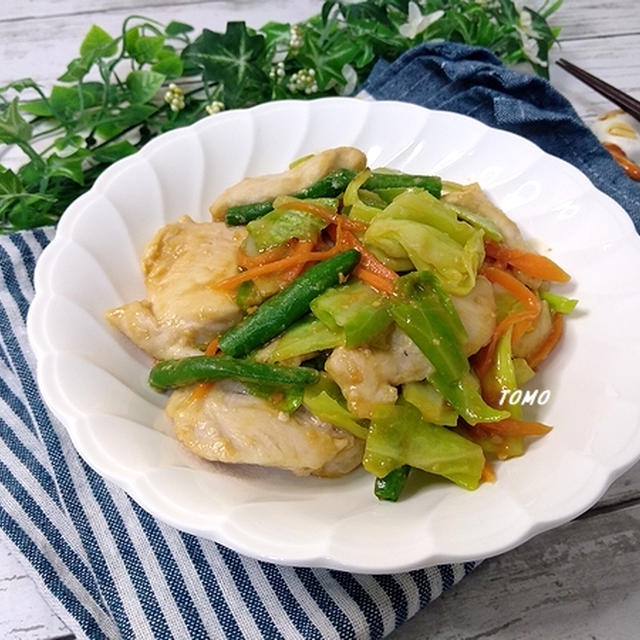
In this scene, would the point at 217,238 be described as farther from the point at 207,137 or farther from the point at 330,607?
the point at 330,607

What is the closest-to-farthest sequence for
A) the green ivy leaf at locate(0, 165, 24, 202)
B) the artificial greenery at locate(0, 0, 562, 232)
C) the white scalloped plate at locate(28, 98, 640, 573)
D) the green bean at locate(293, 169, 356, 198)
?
the white scalloped plate at locate(28, 98, 640, 573) < the green bean at locate(293, 169, 356, 198) < the green ivy leaf at locate(0, 165, 24, 202) < the artificial greenery at locate(0, 0, 562, 232)

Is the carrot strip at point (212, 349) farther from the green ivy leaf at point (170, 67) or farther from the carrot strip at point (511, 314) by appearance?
the green ivy leaf at point (170, 67)

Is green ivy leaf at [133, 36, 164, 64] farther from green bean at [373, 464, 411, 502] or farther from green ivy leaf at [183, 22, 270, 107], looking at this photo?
green bean at [373, 464, 411, 502]

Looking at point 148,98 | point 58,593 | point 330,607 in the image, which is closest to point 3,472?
point 58,593

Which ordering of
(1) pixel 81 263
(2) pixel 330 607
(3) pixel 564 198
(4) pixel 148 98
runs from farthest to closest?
(4) pixel 148 98 < (3) pixel 564 198 < (1) pixel 81 263 < (2) pixel 330 607

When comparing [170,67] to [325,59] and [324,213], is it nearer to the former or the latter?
[325,59]

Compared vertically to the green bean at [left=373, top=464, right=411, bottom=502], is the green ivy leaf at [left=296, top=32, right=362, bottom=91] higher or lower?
higher

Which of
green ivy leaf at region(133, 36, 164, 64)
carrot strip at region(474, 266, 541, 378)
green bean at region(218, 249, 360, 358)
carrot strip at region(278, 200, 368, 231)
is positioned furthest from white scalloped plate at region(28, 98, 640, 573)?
green ivy leaf at region(133, 36, 164, 64)

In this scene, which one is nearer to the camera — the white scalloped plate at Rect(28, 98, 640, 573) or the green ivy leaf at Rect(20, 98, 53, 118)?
the white scalloped plate at Rect(28, 98, 640, 573)
